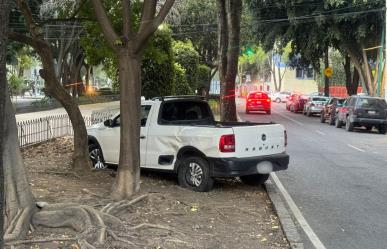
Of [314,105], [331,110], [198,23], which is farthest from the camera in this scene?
[198,23]

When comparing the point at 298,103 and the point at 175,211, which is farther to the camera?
the point at 298,103

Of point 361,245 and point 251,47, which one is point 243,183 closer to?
point 361,245

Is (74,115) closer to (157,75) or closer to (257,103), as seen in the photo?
(157,75)

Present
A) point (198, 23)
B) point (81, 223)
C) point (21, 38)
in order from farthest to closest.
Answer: point (198, 23)
point (21, 38)
point (81, 223)

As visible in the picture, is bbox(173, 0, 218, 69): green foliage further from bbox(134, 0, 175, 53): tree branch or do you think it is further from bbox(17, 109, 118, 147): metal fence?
bbox(134, 0, 175, 53): tree branch

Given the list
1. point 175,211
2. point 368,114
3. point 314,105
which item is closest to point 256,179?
point 175,211

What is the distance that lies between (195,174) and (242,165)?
90 cm

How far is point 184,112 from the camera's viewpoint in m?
11.1

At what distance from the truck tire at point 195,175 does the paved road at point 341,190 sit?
160 cm

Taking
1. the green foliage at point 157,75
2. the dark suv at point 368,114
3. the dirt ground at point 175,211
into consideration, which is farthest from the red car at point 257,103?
the dirt ground at point 175,211

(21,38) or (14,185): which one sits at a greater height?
(21,38)

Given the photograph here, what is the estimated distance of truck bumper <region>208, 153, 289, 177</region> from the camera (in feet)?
31.3

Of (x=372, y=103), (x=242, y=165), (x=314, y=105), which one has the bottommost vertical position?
(x=314, y=105)

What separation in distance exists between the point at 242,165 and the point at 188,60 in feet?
89.0
